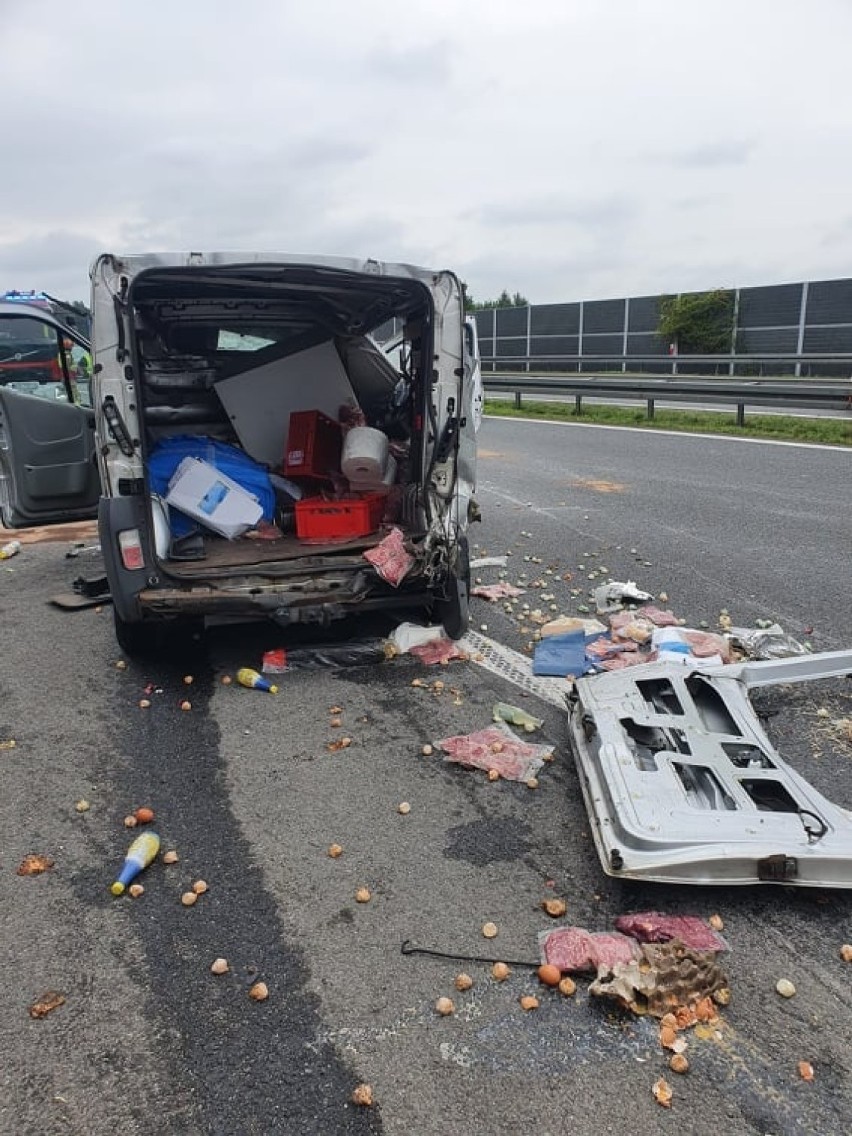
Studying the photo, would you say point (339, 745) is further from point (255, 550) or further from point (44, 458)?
point (44, 458)

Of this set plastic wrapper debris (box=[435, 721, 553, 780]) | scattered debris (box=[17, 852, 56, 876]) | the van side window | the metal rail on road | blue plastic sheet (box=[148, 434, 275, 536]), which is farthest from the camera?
the metal rail on road

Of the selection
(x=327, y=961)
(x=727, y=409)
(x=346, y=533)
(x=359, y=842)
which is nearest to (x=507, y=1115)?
(x=327, y=961)

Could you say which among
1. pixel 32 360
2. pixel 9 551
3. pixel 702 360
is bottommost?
pixel 9 551

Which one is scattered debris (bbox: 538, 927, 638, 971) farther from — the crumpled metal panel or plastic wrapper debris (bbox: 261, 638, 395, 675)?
plastic wrapper debris (bbox: 261, 638, 395, 675)

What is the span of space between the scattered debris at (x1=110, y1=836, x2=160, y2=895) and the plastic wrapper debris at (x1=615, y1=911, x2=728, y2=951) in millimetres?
1739

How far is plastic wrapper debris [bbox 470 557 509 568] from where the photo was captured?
7.09 m

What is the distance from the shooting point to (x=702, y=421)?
54.0 ft

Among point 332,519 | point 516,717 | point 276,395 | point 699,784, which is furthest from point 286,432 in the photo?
point 699,784

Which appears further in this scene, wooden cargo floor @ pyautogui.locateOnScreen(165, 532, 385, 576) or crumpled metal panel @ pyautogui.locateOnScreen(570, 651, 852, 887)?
wooden cargo floor @ pyautogui.locateOnScreen(165, 532, 385, 576)

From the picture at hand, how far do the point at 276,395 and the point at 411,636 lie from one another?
8.99 ft

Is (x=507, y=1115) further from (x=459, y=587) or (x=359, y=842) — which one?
(x=459, y=587)

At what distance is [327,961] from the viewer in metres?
2.60

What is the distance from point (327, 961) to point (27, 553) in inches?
263

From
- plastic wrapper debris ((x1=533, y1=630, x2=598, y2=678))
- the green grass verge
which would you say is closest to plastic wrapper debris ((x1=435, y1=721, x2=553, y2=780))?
plastic wrapper debris ((x1=533, y1=630, x2=598, y2=678))
